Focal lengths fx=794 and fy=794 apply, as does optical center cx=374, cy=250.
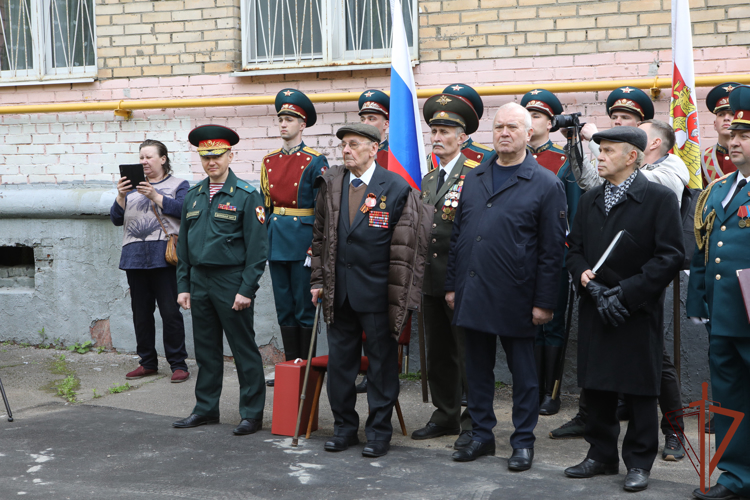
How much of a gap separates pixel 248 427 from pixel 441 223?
1730mm

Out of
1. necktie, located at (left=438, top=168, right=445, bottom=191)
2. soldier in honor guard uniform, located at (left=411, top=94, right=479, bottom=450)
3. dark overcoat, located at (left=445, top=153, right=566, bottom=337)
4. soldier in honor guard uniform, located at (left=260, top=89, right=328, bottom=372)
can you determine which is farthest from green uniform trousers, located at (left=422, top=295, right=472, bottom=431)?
soldier in honor guard uniform, located at (left=260, top=89, right=328, bottom=372)

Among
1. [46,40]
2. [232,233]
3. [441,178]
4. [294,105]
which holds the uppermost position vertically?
[46,40]

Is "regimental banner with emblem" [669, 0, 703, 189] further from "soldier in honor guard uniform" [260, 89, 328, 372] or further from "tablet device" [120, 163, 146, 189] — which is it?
"tablet device" [120, 163, 146, 189]

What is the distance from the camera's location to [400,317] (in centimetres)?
447

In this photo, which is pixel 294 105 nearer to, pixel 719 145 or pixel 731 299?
pixel 719 145

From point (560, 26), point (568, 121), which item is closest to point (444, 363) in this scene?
point (568, 121)

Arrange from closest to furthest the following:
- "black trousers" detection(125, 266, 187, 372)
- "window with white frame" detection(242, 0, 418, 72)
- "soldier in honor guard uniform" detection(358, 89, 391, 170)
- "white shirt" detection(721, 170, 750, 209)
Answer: "white shirt" detection(721, 170, 750, 209), "soldier in honor guard uniform" detection(358, 89, 391, 170), "black trousers" detection(125, 266, 187, 372), "window with white frame" detection(242, 0, 418, 72)

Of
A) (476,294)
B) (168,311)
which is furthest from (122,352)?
(476,294)

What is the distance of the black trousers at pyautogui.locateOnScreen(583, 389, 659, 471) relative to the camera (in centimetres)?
388

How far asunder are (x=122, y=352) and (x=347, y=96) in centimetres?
315

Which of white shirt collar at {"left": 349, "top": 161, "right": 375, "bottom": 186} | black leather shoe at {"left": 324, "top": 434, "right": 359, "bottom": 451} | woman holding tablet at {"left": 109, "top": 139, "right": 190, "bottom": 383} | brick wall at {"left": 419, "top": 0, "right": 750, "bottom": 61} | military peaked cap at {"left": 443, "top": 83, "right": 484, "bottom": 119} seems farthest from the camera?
woman holding tablet at {"left": 109, "top": 139, "right": 190, "bottom": 383}

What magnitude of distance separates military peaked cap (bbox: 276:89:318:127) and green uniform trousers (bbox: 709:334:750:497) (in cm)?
349

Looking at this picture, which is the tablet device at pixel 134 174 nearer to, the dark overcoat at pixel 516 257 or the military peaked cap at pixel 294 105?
the military peaked cap at pixel 294 105

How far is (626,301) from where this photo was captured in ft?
12.5
